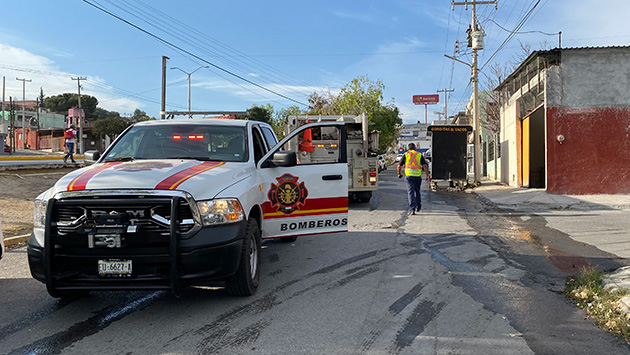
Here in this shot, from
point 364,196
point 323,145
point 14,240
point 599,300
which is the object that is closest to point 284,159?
point 599,300

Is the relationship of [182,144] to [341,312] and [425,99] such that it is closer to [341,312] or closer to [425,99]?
[341,312]

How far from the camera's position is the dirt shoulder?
1024cm

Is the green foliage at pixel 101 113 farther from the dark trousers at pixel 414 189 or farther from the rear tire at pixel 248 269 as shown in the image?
the rear tire at pixel 248 269

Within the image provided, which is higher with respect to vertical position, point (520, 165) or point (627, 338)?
point (520, 165)

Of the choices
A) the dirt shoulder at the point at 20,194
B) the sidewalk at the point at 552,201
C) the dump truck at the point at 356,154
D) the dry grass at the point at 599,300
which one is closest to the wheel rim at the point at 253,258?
the dry grass at the point at 599,300

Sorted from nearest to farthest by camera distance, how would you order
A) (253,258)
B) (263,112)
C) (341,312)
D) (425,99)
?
1. (341,312)
2. (253,258)
3. (263,112)
4. (425,99)

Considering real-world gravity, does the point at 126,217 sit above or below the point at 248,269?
above

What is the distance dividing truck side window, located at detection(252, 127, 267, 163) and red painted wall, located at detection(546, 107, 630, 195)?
13.1 meters

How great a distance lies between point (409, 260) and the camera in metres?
7.38

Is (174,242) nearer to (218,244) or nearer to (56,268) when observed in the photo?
(218,244)

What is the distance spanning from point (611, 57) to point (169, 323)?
665 inches

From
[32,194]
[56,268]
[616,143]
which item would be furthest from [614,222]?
[32,194]

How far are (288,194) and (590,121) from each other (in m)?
14.0

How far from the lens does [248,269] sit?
5.25 metres
